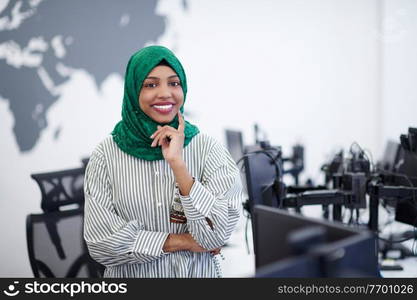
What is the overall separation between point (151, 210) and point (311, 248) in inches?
28.6

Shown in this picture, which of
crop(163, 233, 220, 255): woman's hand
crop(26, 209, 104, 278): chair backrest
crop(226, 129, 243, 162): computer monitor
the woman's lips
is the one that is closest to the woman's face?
the woman's lips

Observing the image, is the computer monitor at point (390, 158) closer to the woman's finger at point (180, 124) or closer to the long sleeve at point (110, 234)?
the woman's finger at point (180, 124)

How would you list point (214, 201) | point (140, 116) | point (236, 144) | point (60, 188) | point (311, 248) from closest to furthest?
point (311, 248)
point (214, 201)
point (140, 116)
point (60, 188)
point (236, 144)

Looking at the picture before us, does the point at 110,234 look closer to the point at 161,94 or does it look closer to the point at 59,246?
the point at 161,94

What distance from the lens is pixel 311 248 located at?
85 centimetres

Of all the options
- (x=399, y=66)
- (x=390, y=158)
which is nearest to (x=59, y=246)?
(x=390, y=158)

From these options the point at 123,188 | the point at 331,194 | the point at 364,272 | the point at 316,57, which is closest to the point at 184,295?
the point at 364,272

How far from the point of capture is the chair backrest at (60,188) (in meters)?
2.26

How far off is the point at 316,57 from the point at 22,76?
3130mm

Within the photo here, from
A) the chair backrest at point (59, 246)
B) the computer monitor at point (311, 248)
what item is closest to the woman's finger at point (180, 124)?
the computer monitor at point (311, 248)

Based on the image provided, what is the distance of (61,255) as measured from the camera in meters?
2.20

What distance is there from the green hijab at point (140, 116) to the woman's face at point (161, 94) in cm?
2

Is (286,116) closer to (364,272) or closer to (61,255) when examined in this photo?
(61,255)

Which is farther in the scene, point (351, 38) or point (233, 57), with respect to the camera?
point (351, 38)
